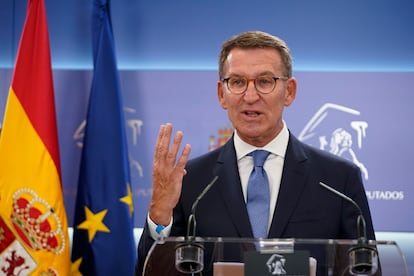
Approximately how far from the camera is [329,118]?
12.7 feet

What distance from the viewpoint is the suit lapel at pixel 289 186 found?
7.20 feet

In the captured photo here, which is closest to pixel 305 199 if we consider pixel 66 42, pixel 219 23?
pixel 219 23

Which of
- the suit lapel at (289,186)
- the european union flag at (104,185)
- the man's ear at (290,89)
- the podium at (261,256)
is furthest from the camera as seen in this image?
the european union flag at (104,185)

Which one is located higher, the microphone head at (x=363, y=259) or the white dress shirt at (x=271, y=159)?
the white dress shirt at (x=271, y=159)

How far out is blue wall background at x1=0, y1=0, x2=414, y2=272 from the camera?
3.87m

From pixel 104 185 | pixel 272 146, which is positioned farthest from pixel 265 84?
pixel 104 185

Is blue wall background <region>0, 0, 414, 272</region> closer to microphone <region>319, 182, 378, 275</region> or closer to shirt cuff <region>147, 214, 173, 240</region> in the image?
shirt cuff <region>147, 214, 173, 240</region>

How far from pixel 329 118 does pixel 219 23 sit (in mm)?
897

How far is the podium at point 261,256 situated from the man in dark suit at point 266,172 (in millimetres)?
492

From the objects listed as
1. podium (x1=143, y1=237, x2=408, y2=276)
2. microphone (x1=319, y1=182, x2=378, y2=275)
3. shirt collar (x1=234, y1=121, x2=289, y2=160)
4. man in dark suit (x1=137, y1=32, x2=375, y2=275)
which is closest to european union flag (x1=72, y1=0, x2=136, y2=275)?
man in dark suit (x1=137, y1=32, x2=375, y2=275)

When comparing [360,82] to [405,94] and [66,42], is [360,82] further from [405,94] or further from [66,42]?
[66,42]

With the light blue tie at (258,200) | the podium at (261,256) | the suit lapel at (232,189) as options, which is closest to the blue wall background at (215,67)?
the suit lapel at (232,189)

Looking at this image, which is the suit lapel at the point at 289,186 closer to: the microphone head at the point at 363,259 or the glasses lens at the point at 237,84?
the glasses lens at the point at 237,84

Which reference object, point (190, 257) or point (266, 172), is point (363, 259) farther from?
point (266, 172)
